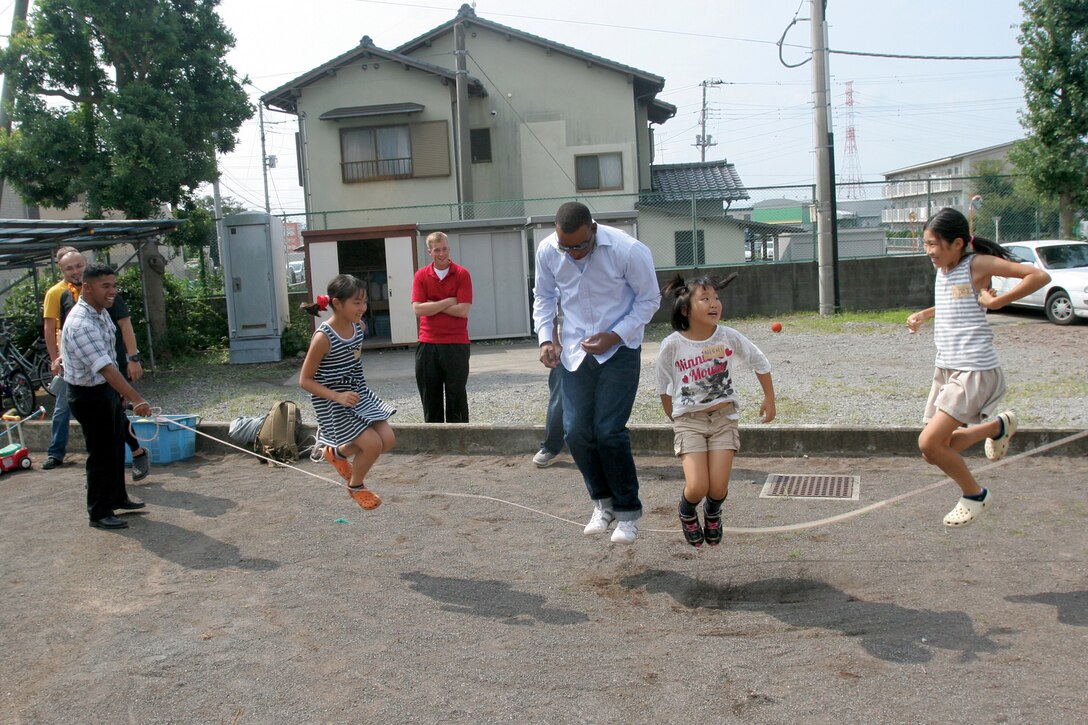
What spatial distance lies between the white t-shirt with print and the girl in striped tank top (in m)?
0.96

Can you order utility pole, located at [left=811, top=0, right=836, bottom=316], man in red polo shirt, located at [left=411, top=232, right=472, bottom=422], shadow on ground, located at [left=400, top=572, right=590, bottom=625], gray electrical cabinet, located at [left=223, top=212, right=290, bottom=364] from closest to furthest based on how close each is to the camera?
shadow on ground, located at [left=400, top=572, right=590, bottom=625]
man in red polo shirt, located at [left=411, top=232, right=472, bottom=422]
gray electrical cabinet, located at [left=223, top=212, right=290, bottom=364]
utility pole, located at [left=811, top=0, right=836, bottom=316]

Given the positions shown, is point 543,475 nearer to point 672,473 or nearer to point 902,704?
point 672,473

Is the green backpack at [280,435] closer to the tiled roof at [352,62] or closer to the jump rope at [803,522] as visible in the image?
the jump rope at [803,522]

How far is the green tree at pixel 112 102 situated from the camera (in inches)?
615

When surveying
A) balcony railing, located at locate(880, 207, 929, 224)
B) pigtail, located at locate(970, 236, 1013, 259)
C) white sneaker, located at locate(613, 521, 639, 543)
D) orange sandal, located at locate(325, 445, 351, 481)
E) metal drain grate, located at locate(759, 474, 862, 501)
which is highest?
balcony railing, located at locate(880, 207, 929, 224)

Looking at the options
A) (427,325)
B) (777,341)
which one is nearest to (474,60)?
(777,341)

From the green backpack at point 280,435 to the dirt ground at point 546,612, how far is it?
156 centimetres

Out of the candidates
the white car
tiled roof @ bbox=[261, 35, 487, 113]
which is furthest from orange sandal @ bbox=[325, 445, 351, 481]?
tiled roof @ bbox=[261, 35, 487, 113]

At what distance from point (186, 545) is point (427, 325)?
310cm

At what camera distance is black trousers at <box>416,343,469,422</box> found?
27.9ft

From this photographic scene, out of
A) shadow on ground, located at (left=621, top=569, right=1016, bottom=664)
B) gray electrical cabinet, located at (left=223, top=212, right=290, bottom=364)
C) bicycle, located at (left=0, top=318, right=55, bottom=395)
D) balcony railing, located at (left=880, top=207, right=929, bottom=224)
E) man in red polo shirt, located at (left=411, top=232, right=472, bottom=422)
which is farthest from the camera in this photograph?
balcony railing, located at (left=880, top=207, right=929, bottom=224)

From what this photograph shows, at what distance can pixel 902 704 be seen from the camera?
3.46m

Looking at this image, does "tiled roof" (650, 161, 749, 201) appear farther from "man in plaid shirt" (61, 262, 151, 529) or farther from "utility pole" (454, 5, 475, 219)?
"man in plaid shirt" (61, 262, 151, 529)

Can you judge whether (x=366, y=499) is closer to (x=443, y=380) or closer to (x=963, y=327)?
(x=443, y=380)
